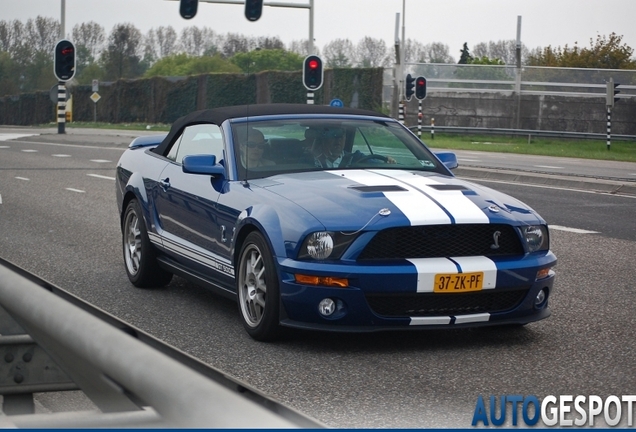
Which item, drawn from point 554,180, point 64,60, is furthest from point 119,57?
point 554,180

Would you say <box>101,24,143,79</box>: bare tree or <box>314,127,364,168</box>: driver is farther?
<box>101,24,143,79</box>: bare tree

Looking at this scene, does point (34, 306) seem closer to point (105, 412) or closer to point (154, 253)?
point (105, 412)

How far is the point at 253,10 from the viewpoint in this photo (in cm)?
3641

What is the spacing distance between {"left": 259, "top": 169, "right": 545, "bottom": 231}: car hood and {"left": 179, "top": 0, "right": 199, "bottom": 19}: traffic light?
3006 centimetres

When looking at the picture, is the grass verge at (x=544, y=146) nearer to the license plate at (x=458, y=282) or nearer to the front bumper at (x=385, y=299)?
the front bumper at (x=385, y=299)

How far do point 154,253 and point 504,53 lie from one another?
150 metres

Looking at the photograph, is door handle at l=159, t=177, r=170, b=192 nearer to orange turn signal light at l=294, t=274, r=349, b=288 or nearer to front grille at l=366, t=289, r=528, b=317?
orange turn signal light at l=294, t=274, r=349, b=288

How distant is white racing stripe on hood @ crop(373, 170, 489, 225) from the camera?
20.1 ft

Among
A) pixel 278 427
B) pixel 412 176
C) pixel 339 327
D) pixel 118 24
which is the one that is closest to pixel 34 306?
pixel 278 427

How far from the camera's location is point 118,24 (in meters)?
135

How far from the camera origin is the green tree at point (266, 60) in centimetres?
14425

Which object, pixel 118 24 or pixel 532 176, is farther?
pixel 118 24

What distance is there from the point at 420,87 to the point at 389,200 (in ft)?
123

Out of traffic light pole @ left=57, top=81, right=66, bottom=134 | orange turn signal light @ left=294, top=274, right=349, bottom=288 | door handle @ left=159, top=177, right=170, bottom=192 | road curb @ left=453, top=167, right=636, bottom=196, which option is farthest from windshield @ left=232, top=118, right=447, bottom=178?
traffic light pole @ left=57, top=81, right=66, bottom=134
